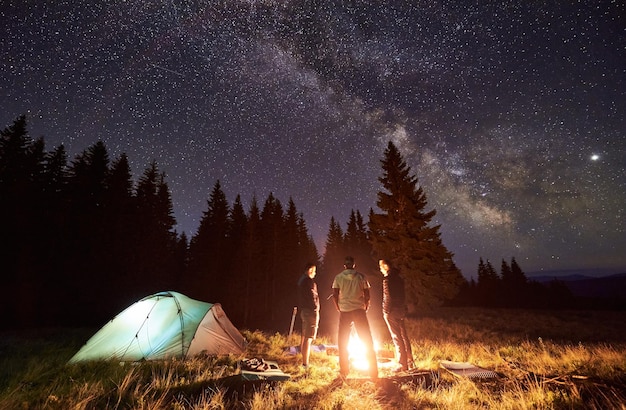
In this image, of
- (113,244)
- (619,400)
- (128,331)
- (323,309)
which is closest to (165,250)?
(113,244)

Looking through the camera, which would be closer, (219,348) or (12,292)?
(219,348)

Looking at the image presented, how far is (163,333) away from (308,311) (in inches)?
171

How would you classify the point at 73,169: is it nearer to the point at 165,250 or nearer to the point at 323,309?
the point at 165,250

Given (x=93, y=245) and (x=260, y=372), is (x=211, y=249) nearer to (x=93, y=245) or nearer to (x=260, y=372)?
(x=93, y=245)

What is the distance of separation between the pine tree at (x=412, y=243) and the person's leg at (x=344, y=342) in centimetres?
1677

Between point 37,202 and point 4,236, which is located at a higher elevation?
point 37,202

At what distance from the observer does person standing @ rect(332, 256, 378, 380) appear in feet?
19.0

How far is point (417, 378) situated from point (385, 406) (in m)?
1.22

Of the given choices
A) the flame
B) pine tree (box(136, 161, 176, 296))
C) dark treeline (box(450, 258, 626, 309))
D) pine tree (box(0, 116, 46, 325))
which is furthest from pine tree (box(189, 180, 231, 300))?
dark treeline (box(450, 258, 626, 309))

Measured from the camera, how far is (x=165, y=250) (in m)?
29.4

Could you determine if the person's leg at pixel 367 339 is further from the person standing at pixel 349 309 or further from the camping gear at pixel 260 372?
the camping gear at pixel 260 372

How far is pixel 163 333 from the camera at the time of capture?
27.1 feet

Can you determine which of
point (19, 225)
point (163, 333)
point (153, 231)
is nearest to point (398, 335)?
point (163, 333)

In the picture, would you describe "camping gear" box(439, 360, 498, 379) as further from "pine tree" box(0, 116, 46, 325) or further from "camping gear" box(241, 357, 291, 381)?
"pine tree" box(0, 116, 46, 325)
